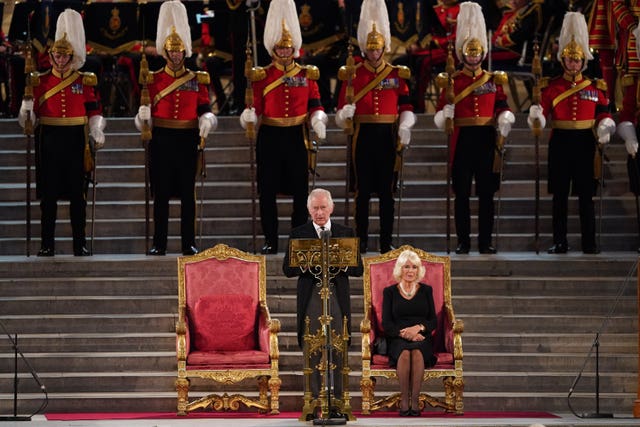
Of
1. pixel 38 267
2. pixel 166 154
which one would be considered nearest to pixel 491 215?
pixel 166 154

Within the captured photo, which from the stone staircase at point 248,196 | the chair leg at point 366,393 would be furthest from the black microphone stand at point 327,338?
the stone staircase at point 248,196

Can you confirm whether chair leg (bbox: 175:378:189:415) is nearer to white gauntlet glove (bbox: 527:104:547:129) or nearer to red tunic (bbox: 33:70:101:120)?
red tunic (bbox: 33:70:101:120)

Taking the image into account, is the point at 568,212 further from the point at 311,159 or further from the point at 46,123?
the point at 46,123

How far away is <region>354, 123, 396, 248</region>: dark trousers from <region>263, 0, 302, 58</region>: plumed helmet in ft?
3.10

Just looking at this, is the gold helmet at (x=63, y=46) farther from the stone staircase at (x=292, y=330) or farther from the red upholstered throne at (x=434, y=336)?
the red upholstered throne at (x=434, y=336)

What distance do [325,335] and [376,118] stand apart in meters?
3.48

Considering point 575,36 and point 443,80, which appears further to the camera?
point 575,36

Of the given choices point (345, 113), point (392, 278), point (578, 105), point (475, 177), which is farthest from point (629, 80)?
point (392, 278)

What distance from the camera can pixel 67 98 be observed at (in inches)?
594

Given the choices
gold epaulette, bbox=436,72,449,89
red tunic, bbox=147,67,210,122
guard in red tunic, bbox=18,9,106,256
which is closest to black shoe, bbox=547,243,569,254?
gold epaulette, bbox=436,72,449,89

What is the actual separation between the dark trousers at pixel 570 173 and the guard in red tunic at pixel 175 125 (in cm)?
295

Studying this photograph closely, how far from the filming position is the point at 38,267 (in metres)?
14.5

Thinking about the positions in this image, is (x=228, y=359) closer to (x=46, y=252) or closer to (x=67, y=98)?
(x=46, y=252)

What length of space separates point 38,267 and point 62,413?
178 centimetres
